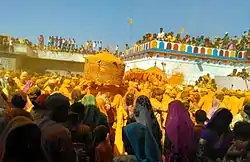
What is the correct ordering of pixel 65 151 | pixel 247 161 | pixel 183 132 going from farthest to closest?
pixel 183 132 → pixel 247 161 → pixel 65 151

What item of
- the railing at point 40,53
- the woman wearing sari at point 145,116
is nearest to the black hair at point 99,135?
the woman wearing sari at point 145,116

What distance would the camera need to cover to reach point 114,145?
7.04 m

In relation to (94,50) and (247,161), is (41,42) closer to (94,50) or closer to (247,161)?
(94,50)

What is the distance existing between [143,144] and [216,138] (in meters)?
0.84

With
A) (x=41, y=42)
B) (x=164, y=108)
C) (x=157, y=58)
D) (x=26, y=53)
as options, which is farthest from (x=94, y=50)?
(x=164, y=108)

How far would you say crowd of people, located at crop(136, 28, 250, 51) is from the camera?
1057 inches

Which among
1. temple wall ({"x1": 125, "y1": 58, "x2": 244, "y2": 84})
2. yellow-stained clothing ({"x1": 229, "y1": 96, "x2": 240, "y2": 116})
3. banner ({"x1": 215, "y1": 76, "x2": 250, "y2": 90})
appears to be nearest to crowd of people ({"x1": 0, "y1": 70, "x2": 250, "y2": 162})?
yellow-stained clothing ({"x1": 229, "y1": 96, "x2": 240, "y2": 116})

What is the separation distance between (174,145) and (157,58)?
69.1 feet

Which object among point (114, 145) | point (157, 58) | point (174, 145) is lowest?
point (114, 145)

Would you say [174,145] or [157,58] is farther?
[157,58]

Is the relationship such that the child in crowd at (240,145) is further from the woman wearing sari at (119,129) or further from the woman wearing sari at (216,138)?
Result: the woman wearing sari at (119,129)

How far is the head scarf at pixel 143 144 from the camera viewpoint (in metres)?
4.20

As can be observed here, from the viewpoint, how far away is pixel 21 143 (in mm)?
2852

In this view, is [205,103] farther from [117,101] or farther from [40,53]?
[40,53]
